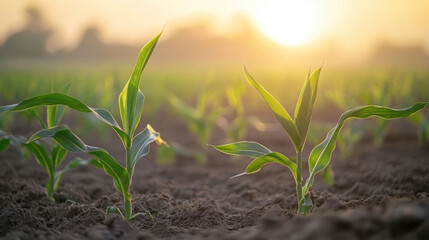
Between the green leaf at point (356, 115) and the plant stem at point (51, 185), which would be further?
the plant stem at point (51, 185)

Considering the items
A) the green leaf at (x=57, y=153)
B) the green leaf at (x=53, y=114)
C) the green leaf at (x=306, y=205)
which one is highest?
the green leaf at (x=53, y=114)

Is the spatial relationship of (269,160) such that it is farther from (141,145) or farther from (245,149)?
(141,145)

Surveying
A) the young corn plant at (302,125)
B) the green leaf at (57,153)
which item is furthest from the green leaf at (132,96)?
the green leaf at (57,153)

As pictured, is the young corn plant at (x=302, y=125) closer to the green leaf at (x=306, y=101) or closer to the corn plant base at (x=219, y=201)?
the green leaf at (x=306, y=101)

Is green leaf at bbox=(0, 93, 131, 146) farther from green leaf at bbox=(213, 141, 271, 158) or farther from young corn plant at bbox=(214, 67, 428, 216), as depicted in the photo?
young corn plant at bbox=(214, 67, 428, 216)

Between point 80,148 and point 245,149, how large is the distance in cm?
87

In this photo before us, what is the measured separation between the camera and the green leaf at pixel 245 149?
2.04m

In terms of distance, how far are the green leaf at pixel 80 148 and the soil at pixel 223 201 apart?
9.5 inches

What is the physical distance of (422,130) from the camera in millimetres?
4496

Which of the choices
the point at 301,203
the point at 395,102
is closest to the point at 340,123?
the point at 301,203

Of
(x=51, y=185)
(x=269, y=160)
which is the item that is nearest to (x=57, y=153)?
(x=51, y=185)

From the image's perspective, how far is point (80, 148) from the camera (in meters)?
1.96

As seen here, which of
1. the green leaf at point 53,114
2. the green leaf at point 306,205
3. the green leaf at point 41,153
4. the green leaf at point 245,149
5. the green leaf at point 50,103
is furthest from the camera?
the green leaf at point 41,153

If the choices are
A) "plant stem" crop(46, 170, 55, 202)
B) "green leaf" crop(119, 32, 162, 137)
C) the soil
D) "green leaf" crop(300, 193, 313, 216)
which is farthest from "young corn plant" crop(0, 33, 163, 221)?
"green leaf" crop(300, 193, 313, 216)
